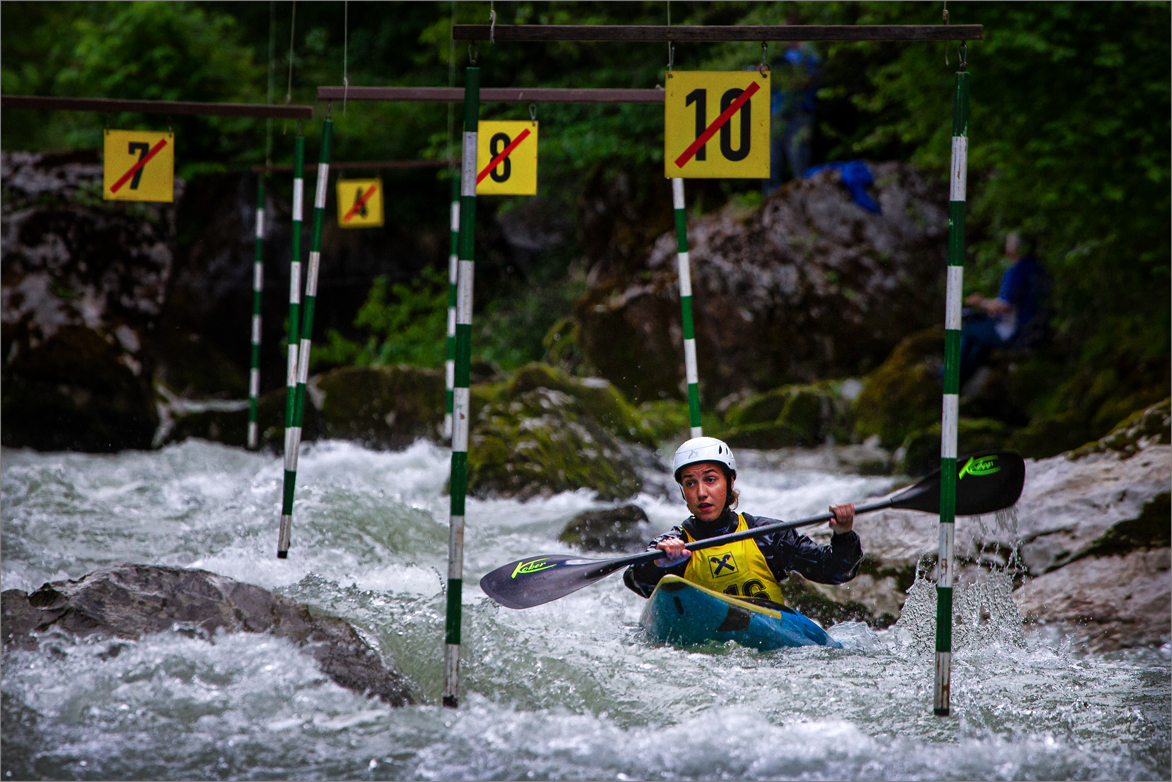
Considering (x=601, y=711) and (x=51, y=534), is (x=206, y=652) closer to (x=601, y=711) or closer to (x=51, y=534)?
(x=601, y=711)

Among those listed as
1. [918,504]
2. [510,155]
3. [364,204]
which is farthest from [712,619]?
[364,204]

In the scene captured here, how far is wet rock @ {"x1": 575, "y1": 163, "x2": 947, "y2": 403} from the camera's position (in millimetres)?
10297

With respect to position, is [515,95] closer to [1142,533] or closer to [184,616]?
[184,616]

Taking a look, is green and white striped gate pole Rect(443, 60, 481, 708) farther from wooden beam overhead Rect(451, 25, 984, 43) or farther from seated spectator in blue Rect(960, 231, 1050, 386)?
seated spectator in blue Rect(960, 231, 1050, 386)

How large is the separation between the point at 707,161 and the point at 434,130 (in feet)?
41.0

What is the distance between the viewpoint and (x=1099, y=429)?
7258 mm

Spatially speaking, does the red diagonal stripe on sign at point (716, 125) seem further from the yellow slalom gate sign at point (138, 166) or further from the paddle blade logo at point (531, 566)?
the yellow slalom gate sign at point (138, 166)

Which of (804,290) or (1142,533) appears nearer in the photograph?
(1142,533)

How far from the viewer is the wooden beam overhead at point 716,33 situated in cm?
305

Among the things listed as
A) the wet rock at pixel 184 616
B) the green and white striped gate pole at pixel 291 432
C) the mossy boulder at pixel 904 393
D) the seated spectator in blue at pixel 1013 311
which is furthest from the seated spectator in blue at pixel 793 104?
the wet rock at pixel 184 616

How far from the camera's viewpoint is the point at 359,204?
368 inches

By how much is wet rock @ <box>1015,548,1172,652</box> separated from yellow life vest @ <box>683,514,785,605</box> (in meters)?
1.41

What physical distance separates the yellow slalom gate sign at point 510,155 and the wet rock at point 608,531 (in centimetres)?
203

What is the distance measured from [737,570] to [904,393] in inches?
214
